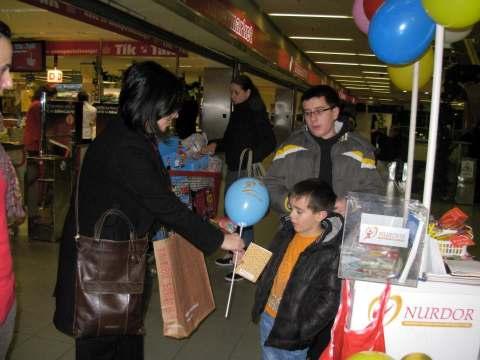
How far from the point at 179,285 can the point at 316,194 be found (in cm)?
69

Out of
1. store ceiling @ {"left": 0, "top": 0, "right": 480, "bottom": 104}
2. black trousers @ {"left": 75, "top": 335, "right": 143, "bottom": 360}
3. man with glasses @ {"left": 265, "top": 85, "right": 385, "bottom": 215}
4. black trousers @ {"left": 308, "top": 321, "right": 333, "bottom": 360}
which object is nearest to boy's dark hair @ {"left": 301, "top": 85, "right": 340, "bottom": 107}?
man with glasses @ {"left": 265, "top": 85, "right": 385, "bottom": 215}

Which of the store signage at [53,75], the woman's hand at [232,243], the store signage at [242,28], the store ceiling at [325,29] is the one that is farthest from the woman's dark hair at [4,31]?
the store signage at [53,75]

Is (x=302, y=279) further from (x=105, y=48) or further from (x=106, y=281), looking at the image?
(x=105, y=48)

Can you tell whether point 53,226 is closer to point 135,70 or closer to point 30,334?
point 30,334

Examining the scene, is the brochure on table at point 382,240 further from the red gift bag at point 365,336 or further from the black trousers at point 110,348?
the black trousers at point 110,348

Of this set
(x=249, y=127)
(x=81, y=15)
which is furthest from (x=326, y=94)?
(x=81, y=15)

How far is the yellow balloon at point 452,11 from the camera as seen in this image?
4.94ft

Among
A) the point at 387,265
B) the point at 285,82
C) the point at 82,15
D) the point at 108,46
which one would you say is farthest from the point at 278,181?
the point at 285,82

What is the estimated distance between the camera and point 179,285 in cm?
177

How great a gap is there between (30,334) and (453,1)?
298 centimetres

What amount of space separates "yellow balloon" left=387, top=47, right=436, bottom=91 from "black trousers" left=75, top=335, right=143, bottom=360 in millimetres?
1755

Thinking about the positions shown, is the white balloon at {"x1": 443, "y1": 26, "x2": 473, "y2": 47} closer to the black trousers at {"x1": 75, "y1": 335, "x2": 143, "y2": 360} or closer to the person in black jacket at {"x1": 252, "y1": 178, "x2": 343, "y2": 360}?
the person in black jacket at {"x1": 252, "y1": 178, "x2": 343, "y2": 360}

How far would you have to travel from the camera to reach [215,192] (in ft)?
14.1

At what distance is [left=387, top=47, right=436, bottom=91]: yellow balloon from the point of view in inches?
85.2
